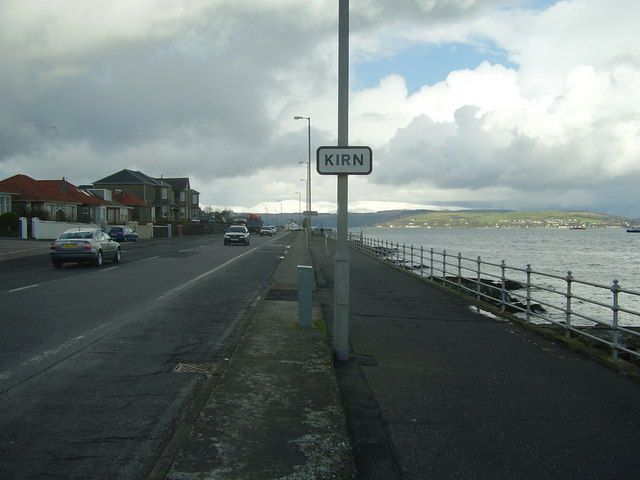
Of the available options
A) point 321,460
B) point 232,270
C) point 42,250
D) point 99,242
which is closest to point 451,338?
point 321,460

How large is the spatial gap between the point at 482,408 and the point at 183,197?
12382 cm

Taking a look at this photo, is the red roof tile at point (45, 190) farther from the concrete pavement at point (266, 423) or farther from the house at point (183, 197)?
the concrete pavement at point (266, 423)

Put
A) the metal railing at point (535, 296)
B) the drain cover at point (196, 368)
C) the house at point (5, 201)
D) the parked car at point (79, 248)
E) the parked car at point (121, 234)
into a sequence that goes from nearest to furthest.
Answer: the drain cover at point (196, 368) < the metal railing at point (535, 296) < the parked car at point (79, 248) < the parked car at point (121, 234) < the house at point (5, 201)

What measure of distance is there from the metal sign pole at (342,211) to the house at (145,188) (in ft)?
316

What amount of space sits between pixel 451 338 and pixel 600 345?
5.51 meters

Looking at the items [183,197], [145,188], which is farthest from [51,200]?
[183,197]

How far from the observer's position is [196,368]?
7.28 metres

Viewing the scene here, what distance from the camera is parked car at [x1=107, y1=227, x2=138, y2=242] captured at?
180 feet

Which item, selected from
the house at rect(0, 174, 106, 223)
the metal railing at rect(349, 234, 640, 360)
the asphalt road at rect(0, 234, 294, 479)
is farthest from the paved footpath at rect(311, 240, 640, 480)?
the house at rect(0, 174, 106, 223)

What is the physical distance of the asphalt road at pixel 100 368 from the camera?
4.59 metres

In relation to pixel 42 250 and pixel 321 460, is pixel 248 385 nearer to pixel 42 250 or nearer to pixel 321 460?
pixel 321 460

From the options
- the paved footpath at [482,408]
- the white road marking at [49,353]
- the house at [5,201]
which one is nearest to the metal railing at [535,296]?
the paved footpath at [482,408]

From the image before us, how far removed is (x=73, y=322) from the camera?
10297 millimetres

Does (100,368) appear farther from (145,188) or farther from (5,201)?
(145,188)
